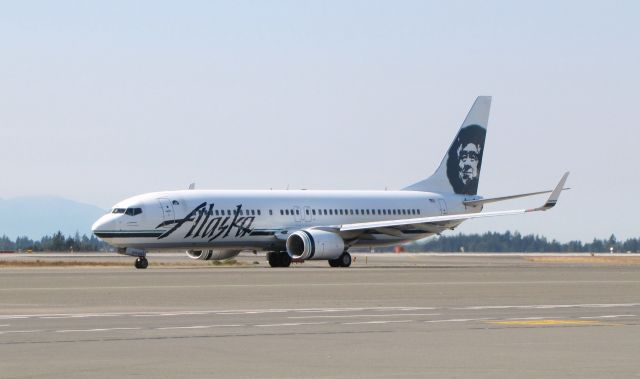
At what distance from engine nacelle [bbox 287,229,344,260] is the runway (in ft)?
82.9

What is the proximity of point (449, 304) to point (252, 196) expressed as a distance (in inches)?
1494

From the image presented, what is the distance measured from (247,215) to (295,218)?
310 centimetres

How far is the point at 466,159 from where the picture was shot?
76.9 metres

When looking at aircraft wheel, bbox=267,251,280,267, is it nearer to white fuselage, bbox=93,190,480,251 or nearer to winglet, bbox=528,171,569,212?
white fuselage, bbox=93,190,480,251

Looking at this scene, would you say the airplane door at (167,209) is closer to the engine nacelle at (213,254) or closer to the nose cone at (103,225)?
the nose cone at (103,225)

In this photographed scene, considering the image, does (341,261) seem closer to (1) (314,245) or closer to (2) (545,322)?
(1) (314,245)

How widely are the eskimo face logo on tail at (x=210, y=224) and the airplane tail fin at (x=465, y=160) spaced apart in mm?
13610

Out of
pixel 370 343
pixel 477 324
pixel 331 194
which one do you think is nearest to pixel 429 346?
pixel 370 343

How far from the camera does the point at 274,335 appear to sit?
66.4 feet

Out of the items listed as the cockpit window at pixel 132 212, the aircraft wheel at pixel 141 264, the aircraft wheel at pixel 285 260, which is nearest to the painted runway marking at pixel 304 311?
the aircraft wheel at pixel 141 264

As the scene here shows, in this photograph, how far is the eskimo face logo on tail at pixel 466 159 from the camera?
76375 millimetres

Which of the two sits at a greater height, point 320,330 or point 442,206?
point 442,206

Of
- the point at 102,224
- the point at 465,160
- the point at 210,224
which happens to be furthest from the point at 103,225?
the point at 465,160

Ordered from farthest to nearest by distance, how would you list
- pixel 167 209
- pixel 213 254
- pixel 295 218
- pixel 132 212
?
pixel 213 254 → pixel 295 218 → pixel 167 209 → pixel 132 212
